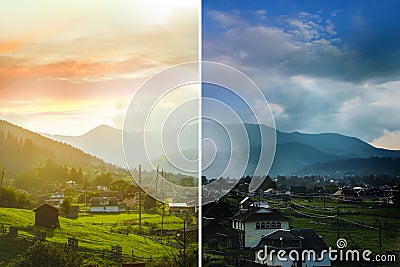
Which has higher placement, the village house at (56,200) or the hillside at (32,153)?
the hillside at (32,153)

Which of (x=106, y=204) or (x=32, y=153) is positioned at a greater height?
(x=32, y=153)

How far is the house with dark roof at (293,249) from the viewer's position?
4.13 metres

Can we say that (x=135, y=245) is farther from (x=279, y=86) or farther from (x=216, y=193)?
(x=279, y=86)

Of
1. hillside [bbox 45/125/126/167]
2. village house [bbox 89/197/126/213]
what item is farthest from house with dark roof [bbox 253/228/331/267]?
hillside [bbox 45/125/126/167]

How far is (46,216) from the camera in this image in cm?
401

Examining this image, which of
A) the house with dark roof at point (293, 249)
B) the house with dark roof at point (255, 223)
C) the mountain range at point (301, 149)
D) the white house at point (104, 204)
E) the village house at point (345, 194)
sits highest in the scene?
the mountain range at point (301, 149)

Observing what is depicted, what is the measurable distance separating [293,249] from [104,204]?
1416 mm

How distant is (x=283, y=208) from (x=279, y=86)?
88 centimetres

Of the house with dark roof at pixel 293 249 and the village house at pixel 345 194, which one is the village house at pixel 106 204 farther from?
the village house at pixel 345 194

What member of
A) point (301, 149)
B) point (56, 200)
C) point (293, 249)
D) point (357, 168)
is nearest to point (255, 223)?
point (293, 249)

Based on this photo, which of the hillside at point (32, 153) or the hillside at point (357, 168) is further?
the hillside at point (357, 168)

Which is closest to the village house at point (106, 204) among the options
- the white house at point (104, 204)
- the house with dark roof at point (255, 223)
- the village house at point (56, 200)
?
the white house at point (104, 204)

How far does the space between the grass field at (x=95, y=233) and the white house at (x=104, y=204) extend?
0.04 m

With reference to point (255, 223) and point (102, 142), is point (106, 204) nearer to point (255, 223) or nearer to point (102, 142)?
point (102, 142)
